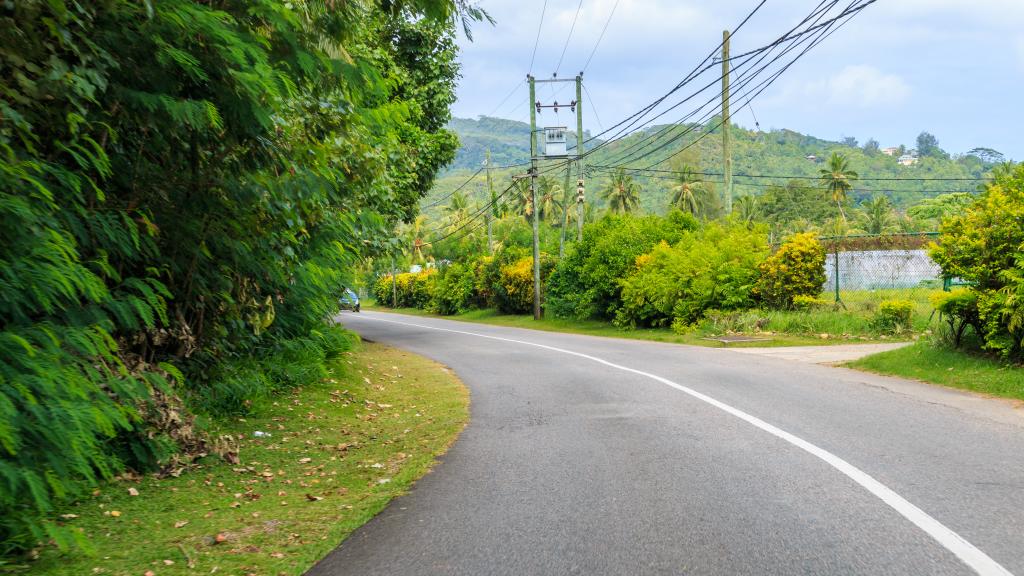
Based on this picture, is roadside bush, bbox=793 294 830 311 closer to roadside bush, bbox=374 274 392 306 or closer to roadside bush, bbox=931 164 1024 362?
roadside bush, bbox=931 164 1024 362

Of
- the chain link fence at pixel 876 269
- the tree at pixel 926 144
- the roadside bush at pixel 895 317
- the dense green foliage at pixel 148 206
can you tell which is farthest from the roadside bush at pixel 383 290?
the tree at pixel 926 144

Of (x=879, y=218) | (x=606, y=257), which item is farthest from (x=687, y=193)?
(x=606, y=257)

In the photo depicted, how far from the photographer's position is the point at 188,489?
20.0 ft

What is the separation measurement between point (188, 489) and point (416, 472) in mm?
1871

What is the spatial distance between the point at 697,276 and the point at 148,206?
20.7 m

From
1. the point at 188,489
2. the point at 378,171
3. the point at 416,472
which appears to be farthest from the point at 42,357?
the point at 378,171

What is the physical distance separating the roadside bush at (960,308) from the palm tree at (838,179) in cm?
7745

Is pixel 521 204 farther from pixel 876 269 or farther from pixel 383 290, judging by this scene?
pixel 876 269

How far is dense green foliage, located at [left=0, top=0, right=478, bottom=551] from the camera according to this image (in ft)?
14.2

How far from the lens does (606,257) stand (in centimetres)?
3014

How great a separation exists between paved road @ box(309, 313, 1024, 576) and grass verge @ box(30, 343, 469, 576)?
323 mm

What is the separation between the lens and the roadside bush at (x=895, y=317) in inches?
749

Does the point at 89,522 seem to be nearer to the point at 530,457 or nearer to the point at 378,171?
the point at 530,457

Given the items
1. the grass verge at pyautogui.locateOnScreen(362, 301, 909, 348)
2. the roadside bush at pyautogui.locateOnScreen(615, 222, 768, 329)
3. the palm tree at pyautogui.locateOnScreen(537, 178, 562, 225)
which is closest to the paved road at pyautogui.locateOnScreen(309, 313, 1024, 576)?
the grass verge at pyautogui.locateOnScreen(362, 301, 909, 348)
